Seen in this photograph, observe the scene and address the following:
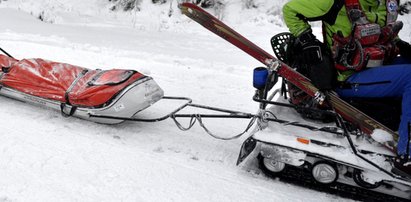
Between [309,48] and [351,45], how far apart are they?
321mm

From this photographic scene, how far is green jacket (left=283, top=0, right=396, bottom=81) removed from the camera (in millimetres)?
2951

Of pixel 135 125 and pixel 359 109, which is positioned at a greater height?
pixel 359 109

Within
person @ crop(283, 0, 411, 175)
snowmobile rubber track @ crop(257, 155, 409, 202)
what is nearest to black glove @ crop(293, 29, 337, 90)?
person @ crop(283, 0, 411, 175)

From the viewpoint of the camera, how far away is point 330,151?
281 centimetres

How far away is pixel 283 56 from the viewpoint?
3.47 m

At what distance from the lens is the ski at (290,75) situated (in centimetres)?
290

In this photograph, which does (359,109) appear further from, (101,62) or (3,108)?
(101,62)

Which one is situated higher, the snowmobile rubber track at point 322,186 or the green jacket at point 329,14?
the green jacket at point 329,14

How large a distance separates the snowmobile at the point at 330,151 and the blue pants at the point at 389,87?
3.5 inches

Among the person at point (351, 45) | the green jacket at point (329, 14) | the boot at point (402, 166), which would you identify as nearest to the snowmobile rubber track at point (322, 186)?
the boot at point (402, 166)

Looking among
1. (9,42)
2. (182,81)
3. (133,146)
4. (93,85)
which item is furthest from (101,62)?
(133,146)

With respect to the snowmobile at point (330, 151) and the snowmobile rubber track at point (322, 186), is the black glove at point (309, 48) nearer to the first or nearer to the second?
the snowmobile at point (330, 151)

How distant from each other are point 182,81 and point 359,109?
2.81m

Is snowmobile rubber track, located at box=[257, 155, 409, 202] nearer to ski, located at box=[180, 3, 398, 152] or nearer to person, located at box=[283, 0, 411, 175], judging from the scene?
ski, located at box=[180, 3, 398, 152]
